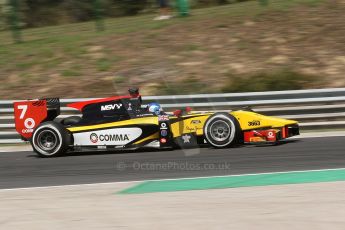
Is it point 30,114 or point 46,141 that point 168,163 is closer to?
point 46,141

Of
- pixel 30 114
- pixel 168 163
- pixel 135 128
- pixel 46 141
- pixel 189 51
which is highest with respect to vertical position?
pixel 189 51

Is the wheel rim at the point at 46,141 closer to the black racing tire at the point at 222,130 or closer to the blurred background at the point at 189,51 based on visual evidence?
the black racing tire at the point at 222,130

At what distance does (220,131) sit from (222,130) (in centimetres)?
4

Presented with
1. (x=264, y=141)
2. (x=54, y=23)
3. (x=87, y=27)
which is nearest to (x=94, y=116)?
(x=264, y=141)

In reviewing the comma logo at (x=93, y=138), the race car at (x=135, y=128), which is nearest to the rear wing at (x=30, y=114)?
the race car at (x=135, y=128)

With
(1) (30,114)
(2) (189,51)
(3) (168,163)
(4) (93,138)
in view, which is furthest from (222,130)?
(2) (189,51)

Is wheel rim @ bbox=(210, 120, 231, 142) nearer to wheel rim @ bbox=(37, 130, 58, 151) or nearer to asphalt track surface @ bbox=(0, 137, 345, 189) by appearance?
asphalt track surface @ bbox=(0, 137, 345, 189)

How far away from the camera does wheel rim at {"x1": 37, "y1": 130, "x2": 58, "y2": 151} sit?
10.9m

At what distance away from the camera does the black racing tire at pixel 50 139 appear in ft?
35.4

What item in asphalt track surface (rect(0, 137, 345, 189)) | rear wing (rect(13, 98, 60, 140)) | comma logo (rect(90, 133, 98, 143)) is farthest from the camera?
rear wing (rect(13, 98, 60, 140))

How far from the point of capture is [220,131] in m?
10.3

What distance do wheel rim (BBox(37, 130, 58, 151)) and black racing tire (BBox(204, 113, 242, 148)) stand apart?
8.26 feet

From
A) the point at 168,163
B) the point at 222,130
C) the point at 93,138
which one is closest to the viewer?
the point at 168,163

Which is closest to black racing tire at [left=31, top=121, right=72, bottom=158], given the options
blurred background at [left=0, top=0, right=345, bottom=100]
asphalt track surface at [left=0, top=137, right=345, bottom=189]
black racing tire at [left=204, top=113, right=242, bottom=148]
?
asphalt track surface at [left=0, top=137, right=345, bottom=189]
